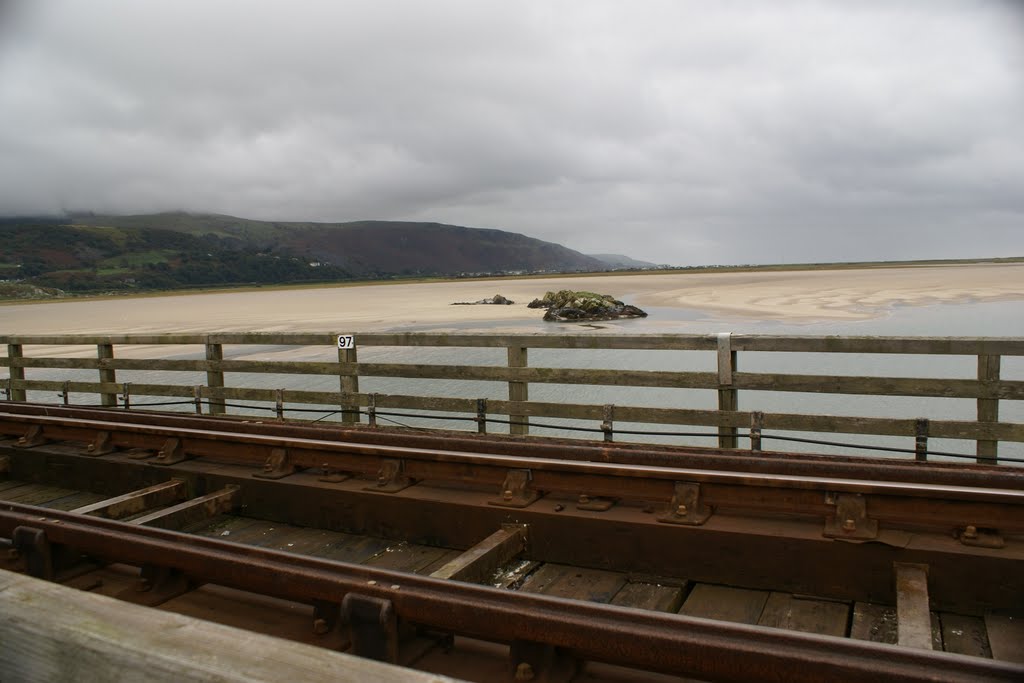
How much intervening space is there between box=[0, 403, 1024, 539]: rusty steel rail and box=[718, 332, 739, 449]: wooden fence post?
2275 mm

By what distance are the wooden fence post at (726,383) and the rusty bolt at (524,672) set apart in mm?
4502

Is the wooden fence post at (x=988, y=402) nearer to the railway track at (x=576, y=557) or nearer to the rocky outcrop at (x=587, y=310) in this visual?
the railway track at (x=576, y=557)

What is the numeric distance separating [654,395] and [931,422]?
34.6 ft

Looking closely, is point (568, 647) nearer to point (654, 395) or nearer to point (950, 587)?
point (950, 587)

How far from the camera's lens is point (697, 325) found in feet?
107

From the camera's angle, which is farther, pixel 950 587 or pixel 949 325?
pixel 949 325

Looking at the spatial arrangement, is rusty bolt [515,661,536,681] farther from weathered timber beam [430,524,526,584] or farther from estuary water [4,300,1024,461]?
estuary water [4,300,1024,461]

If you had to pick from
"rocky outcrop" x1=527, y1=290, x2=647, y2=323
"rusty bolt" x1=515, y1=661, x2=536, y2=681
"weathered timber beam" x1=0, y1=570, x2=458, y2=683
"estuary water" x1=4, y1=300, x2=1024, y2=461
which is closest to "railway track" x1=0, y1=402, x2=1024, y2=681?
"rusty bolt" x1=515, y1=661, x2=536, y2=681

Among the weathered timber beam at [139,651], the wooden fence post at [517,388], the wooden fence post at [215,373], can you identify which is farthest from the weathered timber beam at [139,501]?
the wooden fence post at [215,373]

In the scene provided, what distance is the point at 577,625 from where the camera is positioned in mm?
2576

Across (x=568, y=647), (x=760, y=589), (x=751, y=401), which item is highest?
(x=568, y=647)

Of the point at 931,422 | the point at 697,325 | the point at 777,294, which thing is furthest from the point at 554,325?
the point at 931,422

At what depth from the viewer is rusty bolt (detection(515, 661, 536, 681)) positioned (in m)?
2.66

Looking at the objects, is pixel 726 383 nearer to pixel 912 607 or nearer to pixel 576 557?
pixel 576 557
